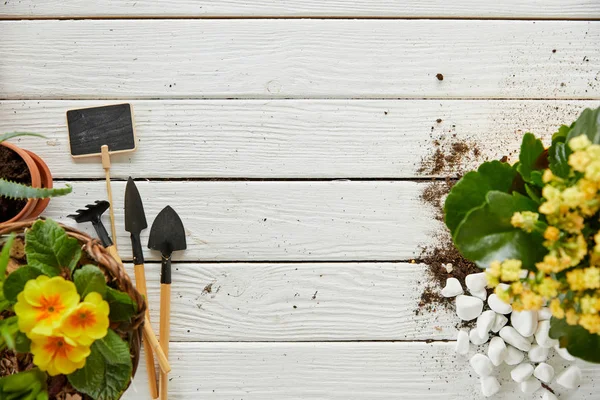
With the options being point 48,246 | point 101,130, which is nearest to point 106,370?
point 48,246

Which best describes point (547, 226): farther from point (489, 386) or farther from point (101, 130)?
point (101, 130)

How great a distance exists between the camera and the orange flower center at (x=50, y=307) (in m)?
0.69

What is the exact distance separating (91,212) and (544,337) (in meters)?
0.92

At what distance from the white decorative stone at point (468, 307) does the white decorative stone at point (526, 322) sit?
0.07 metres

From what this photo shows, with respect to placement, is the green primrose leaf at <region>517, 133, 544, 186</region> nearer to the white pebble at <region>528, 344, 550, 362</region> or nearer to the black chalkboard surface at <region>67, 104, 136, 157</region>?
the white pebble at <region>528, 344, 550, 362</region>

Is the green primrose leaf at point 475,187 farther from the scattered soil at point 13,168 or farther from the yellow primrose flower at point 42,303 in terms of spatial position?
the scattered soil at point 13,168

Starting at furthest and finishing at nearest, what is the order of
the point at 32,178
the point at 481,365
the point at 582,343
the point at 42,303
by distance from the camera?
the point at 481,365 < the point at 32,178 < the point at 582,343 < the point at 42,303

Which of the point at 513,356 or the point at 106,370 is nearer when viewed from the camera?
the point at 106,370

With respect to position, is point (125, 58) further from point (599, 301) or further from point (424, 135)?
point (599, 301)

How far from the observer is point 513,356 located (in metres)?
1.10

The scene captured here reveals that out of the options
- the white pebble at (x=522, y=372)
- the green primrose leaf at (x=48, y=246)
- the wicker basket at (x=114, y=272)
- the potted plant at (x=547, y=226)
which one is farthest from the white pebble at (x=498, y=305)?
the green primrose leaf at (x=48, y=246)

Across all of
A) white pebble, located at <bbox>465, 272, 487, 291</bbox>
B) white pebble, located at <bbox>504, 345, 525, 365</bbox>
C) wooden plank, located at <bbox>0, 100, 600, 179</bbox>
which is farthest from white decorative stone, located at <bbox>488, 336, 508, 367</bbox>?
wooden plank, located at <bbox>0, 100, 600, 179</bbox>

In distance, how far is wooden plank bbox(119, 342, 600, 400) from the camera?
1.12m

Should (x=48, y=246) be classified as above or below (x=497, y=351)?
above
